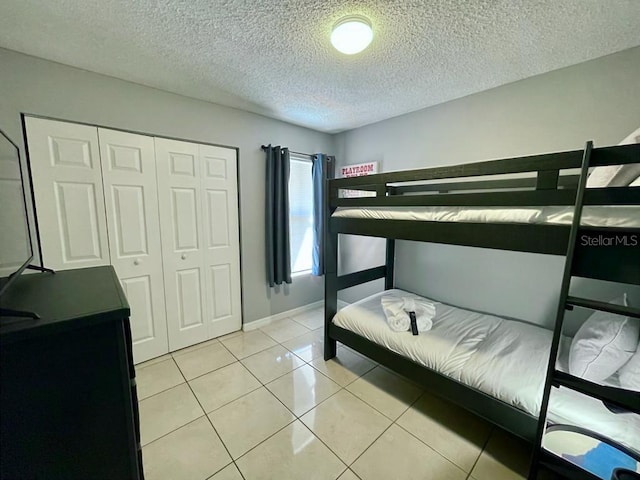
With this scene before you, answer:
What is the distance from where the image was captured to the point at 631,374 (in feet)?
3.77

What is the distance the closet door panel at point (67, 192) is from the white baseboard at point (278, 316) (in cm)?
152

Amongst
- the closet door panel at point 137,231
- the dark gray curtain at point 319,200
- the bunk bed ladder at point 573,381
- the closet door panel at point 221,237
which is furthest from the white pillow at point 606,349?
the closet door panel at point 137,231

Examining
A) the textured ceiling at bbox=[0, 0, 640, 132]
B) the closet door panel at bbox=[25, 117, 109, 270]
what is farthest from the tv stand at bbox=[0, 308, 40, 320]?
the closet door panel at bbox=[25, 117, 109, 270]

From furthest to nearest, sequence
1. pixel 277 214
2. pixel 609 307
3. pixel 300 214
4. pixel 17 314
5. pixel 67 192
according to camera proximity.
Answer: pixel 300 214 → pixel 277 214 → pixel 67 192 → pixel 609 307 → pixel 17 314

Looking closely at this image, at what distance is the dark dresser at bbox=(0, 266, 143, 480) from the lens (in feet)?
1.89

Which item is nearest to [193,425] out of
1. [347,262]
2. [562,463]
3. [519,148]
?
[562,463]

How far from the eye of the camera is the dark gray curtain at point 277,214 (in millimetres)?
2809

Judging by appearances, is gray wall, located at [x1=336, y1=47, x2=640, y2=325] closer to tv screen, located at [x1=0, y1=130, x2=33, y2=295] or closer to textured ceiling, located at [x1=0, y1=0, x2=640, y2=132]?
textured ceiling, located at [x1=0, y1=0, x2=640, y2=132]

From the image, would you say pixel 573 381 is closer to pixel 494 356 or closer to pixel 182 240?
pixel 494 356

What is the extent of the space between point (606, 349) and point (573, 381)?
0.36m

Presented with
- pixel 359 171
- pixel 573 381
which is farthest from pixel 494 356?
pixel 359 171

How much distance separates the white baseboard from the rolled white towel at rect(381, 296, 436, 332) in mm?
1534

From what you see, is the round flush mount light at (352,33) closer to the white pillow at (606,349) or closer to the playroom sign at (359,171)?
the playroom sign at (359,171)

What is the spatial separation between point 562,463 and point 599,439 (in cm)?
21
